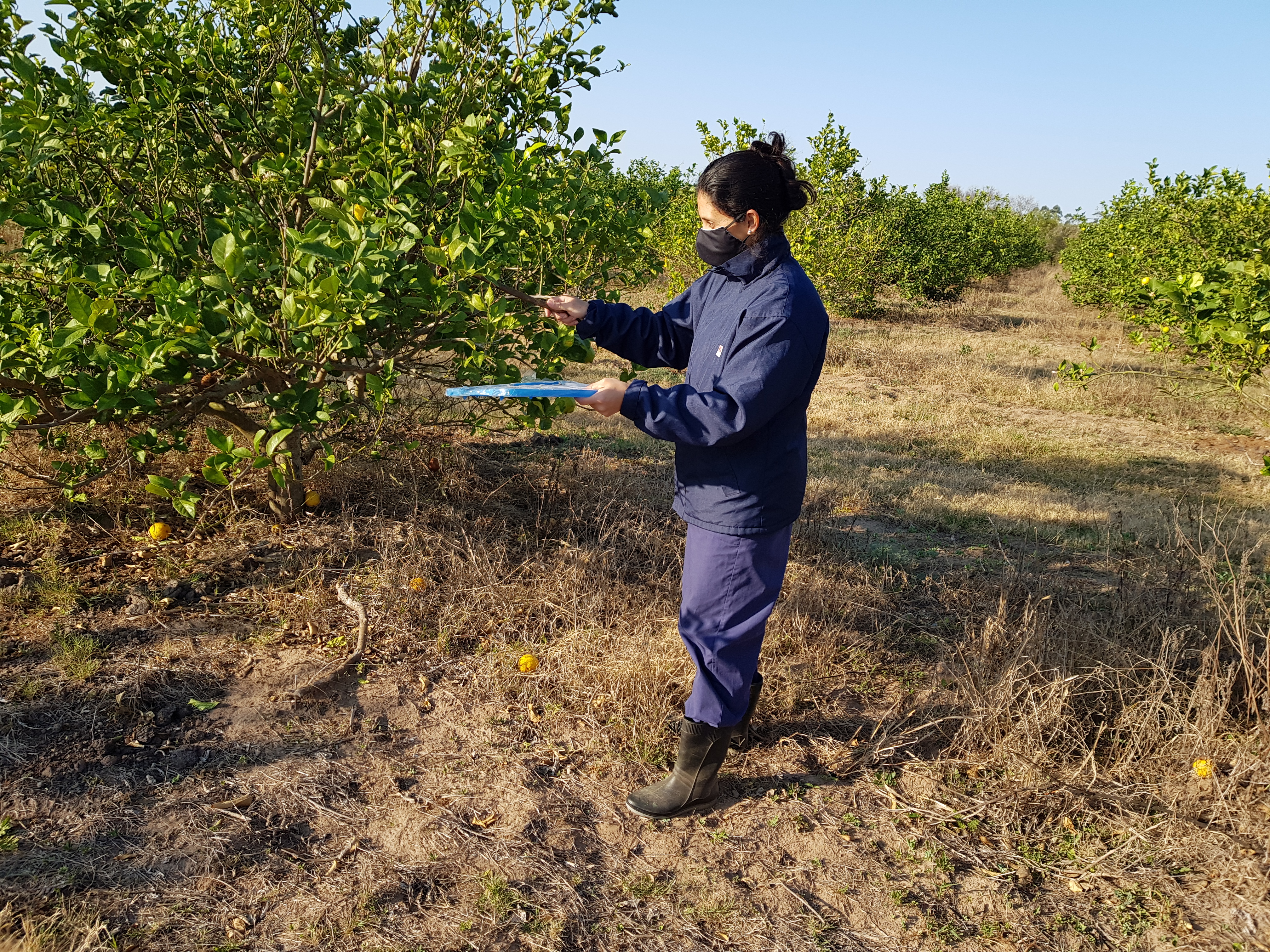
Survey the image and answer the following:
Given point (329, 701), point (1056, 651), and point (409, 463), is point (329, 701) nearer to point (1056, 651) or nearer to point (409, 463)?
point (409, 463)

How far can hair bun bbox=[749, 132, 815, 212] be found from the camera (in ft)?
7.27

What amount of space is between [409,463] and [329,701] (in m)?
1.67

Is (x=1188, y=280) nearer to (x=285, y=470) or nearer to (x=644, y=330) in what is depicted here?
(x=644, y=330)

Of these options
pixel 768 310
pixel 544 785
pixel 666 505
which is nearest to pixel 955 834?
pixel 544 785

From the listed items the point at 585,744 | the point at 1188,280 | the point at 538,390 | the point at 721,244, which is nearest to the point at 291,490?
the point at 585,744

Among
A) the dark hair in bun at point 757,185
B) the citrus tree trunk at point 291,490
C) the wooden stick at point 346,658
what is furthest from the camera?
the citrus tree trunk at point 291,490

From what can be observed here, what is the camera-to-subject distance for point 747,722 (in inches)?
106

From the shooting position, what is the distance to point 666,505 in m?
4.45

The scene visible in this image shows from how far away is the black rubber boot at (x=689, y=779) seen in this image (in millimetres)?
2396

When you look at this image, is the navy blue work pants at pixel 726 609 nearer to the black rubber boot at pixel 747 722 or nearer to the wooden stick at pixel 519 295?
the black rubber boot at pixel 747 722

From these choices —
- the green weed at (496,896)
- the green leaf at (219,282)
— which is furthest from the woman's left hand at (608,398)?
the green weed at (496,896)

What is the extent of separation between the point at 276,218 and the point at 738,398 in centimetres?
225

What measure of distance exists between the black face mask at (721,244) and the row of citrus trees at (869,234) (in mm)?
1281

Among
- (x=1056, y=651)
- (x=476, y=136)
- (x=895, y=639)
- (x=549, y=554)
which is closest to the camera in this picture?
(x=476, y=136)
